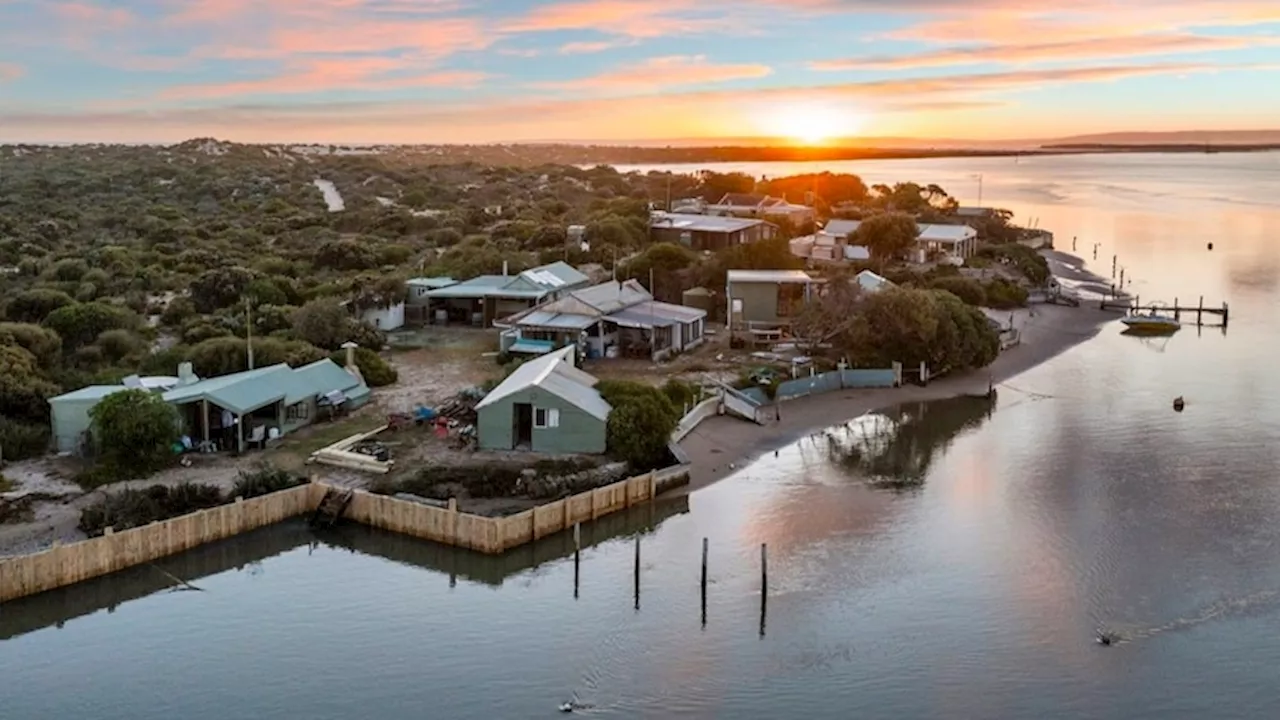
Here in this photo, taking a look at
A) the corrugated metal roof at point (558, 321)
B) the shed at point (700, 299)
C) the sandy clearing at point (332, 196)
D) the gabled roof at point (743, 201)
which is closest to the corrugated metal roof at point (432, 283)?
the corrugated metal roof at point (558, 321)

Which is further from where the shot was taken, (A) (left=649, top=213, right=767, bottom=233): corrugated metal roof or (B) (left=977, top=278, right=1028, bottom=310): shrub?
(A) (left=649, top=213, right=767, bottom=233): corrugated metal roof

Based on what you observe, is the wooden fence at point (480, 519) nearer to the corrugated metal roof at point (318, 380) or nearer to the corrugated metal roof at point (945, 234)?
the corrugated metal roof at point (318, 380)

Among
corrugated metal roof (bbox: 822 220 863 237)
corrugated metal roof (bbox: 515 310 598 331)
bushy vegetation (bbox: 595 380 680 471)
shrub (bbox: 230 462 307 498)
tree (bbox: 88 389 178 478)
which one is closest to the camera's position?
shrub (bbox: 230 462 307 498)

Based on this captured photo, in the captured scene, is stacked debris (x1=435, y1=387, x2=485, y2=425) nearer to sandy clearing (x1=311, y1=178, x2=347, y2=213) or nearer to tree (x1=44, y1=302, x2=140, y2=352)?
tree (x1=44, y1=302, x2=140, y2=352)

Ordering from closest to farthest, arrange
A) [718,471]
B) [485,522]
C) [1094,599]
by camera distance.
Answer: [1094,599]
[485,522]
[718,471]

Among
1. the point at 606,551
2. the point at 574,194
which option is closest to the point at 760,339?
the point at 606,551

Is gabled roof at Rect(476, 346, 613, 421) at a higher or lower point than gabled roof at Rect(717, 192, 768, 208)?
lower

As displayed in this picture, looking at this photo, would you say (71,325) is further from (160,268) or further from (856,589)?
(856,589)

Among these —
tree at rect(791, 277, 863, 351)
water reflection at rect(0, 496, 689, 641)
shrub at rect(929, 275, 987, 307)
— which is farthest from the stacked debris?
shrub at rect(929, 275, 987, 307)
